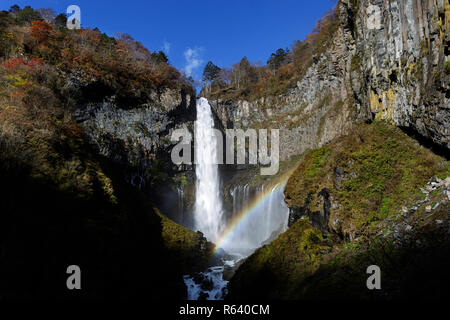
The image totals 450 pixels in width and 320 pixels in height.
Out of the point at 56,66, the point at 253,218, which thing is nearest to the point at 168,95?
the point at 56,66

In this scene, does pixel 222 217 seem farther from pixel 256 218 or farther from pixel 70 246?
pixel 70 246

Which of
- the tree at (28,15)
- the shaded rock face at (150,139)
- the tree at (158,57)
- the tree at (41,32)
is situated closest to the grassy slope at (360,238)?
the shaded rock face at (150,139)

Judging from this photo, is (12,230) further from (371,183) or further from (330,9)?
(330,9)

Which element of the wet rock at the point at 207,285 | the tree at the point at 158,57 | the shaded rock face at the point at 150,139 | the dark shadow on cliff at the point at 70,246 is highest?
the tree at the point at 158,57

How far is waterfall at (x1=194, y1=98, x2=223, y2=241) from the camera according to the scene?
32.1 meters

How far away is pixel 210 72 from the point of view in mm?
58656

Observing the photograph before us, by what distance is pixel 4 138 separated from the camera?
33.0 feet

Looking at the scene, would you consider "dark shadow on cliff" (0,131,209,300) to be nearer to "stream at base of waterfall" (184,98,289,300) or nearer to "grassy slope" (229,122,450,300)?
"stream at base of waterfall" (184,98,289,300)

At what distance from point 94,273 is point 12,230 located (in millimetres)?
3990

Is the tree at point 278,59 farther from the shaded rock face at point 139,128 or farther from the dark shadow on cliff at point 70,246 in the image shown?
the dark shadow on cliff at point 70,246

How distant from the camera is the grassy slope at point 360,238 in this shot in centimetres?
566

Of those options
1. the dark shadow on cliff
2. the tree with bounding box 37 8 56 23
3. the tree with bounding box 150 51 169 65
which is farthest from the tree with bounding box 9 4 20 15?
the dark shadow on cliff

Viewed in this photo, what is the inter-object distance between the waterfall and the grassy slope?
21.0 meters

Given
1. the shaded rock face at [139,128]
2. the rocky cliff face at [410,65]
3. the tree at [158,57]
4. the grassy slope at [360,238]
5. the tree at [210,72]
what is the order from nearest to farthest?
the grassy slope at [360,238], the rocky cliff face at [410,65], the shaded rock face at [139,128], the tree at [158,57], the tree at [210,72]
